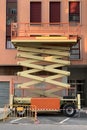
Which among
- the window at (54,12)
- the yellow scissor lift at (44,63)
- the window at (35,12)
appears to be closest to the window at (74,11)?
the window at (54,12)

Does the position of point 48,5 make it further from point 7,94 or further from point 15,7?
point 7,94

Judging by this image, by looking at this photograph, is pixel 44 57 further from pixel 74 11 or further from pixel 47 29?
pixel 74 11

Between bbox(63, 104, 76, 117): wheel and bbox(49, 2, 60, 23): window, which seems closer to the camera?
bbox(63, 104, 76, 117): wheel

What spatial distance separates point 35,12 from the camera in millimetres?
38438

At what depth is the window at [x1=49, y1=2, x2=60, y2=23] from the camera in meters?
38.3

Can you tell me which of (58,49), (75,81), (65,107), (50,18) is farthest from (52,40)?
(75,81)

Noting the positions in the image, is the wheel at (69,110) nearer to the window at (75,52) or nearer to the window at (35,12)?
the window at (75,52)

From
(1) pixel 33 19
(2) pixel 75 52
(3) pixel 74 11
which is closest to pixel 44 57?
(2) pixel 75 52

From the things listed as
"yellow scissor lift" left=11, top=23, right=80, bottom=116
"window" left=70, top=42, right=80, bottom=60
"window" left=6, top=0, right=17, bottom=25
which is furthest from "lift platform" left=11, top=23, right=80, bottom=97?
"window" left=6, top=0, right=17, bottom=25

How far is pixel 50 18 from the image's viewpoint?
3838 centimetres

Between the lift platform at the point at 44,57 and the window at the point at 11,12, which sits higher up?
the window at the point at 11,12

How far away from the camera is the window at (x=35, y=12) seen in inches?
1508

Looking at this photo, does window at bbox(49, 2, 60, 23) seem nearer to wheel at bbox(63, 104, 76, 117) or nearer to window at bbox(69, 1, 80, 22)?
window at bbox(69, 1, 80, 22)

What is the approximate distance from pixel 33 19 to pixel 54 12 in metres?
2.12
